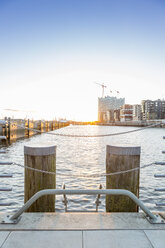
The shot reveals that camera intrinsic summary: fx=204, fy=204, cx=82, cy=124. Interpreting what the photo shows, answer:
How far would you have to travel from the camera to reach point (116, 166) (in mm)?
4188

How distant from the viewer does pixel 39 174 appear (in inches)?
165

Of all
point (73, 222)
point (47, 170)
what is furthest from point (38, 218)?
point (47, 170)

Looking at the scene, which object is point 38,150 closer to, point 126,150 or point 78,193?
point 78,193

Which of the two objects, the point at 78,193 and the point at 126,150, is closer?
the point at 78,193
